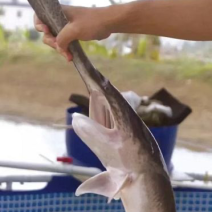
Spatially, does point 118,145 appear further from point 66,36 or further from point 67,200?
point 67,200

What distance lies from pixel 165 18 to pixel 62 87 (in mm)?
1266

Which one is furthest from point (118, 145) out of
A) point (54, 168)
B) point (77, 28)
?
point (54, 168)

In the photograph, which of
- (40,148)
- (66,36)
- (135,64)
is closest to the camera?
(66,36)

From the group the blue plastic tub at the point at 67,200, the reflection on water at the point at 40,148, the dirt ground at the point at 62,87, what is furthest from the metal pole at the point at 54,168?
the dirt ground at the point at 62,87

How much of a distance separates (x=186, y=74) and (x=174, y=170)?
22.5 inches

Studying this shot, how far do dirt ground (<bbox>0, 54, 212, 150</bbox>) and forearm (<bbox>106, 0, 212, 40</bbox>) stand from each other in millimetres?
1135

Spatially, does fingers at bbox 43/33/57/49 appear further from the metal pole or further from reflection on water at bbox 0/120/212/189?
reflection on water at bbox 0/120/212/189

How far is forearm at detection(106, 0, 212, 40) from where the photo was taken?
0.58 m

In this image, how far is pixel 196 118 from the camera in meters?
1.81

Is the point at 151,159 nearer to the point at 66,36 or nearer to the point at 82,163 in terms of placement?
the point at 66,36

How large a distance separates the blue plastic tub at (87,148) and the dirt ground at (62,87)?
42cm

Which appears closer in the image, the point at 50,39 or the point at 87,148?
the point at 50,39

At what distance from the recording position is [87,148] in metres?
1.28

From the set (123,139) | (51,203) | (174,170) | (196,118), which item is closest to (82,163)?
(51,203)
